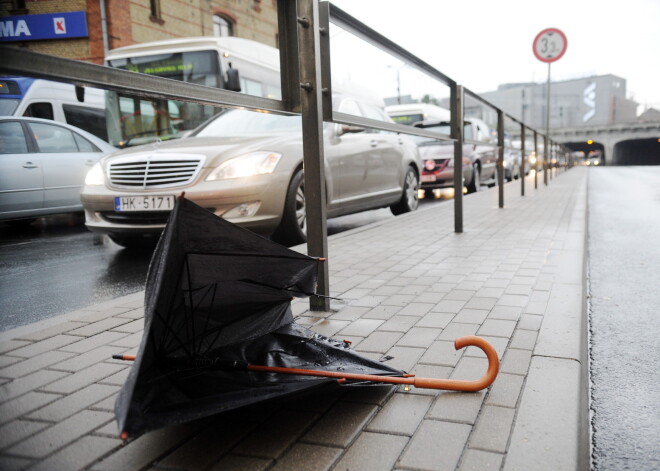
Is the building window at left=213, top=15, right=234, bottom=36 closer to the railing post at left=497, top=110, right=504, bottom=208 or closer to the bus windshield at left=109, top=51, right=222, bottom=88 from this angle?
the bus windshield at left=109, top=51, right=222, bottom=88

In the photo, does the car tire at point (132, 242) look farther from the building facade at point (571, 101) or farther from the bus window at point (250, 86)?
the building facade at point (571, 101)

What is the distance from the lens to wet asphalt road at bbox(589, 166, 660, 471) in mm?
1820

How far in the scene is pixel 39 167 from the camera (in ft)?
26.2

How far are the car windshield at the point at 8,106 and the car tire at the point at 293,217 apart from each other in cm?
494

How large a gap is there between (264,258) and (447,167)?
12.0 metres

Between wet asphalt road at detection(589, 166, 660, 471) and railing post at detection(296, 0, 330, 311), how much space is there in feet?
4.87

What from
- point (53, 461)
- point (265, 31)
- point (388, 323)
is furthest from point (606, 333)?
point (265, 31)

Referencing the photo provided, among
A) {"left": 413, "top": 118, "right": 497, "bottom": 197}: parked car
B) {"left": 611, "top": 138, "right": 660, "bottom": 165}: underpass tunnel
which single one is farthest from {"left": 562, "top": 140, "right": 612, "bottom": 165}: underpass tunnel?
{"left": 413, "top": 118, "right": 497, "bottom": 197}: parked car

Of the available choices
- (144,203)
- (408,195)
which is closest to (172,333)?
(144,203)

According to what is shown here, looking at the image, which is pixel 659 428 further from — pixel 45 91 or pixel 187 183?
pixel 45 91

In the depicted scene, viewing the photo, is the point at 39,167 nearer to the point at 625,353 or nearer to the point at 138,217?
the point at 138,217

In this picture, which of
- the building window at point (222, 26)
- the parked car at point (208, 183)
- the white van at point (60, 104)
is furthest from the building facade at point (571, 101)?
the parked car at point (208, 183)

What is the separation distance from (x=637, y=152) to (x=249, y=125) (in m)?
101

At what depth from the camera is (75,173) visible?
8469 millimetres
